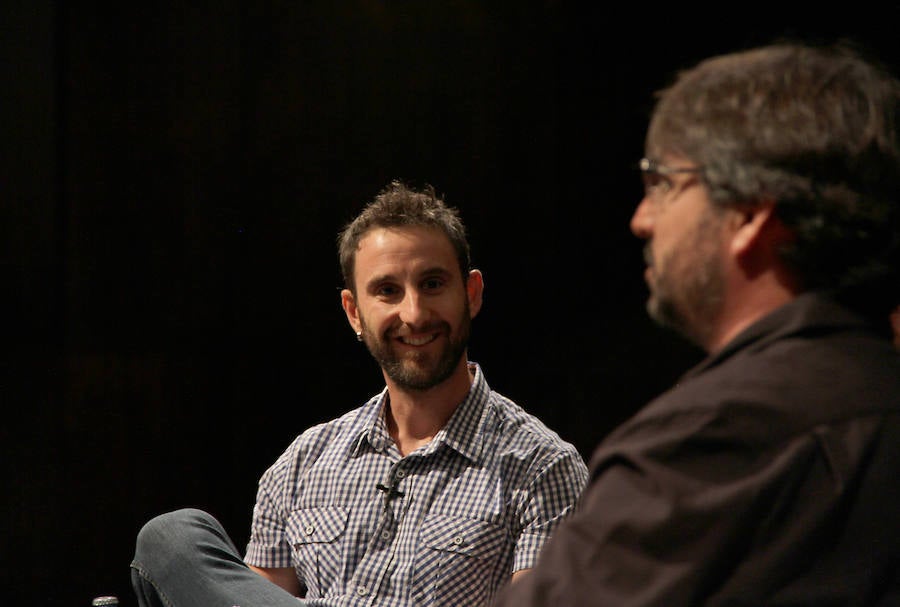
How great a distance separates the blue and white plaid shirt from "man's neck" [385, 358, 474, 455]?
1.3 inches

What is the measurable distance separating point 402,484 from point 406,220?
532mm

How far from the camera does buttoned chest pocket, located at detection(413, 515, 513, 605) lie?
1925 millimetres

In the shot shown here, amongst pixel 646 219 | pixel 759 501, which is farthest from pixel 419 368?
pixel 759 501

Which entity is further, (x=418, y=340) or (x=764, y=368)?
(x=418, y=340)

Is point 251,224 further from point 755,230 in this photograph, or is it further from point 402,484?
point 755,230

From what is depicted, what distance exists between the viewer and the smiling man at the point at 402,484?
6.39 feet

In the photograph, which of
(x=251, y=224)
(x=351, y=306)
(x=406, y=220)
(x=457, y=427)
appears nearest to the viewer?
(x=457, y=427)

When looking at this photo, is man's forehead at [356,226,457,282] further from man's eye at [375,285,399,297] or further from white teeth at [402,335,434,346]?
white teeth at [402,335,434,346]

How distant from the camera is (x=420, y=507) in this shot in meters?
2.02

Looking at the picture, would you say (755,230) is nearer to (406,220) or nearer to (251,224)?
(406,220)

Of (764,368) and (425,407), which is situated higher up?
(764,368)

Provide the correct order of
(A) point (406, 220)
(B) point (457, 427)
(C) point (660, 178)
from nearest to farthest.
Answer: (C) point (660, 178) < (B) point (457, 427) < (A) point (406, 220)

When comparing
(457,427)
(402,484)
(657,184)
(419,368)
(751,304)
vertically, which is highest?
(657,184)

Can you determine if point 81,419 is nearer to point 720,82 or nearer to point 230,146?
point 230,146
